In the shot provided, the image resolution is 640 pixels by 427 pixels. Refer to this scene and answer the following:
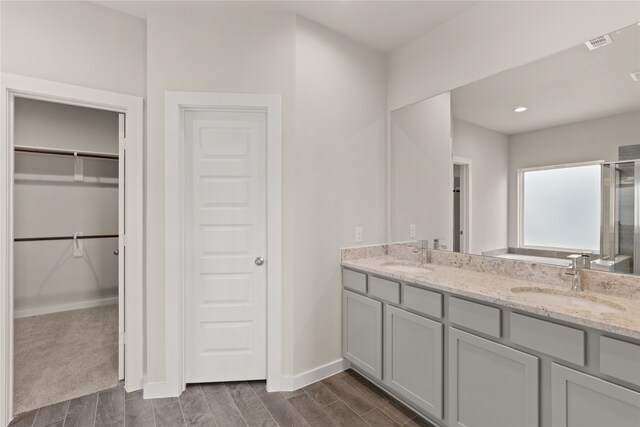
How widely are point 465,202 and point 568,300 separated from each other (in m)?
0.92

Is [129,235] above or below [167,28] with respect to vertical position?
below

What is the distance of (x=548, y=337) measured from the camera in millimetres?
1339

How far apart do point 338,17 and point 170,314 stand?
2568 mm

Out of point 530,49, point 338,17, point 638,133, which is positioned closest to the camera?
point 638,133

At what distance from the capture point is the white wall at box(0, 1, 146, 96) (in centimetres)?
193

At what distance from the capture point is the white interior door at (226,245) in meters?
2.34

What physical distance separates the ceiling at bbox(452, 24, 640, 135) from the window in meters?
0.31

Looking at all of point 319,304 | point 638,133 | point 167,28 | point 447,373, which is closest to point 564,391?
point 447,373

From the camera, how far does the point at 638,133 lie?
155 centimetres

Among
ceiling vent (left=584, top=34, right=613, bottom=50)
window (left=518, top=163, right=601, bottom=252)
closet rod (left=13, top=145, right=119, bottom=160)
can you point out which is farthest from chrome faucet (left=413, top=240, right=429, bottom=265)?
closet rod (left=13, top=145, right=119, bottom=160)

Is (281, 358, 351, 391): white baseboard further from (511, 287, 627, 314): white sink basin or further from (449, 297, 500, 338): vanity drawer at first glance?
(511, 287, 627, 314): white sink basin

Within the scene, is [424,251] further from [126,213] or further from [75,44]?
[75,44]

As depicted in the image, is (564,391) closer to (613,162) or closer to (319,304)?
(613,162)

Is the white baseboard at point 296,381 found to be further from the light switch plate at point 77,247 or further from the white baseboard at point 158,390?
the light switch plate at point 77,247
